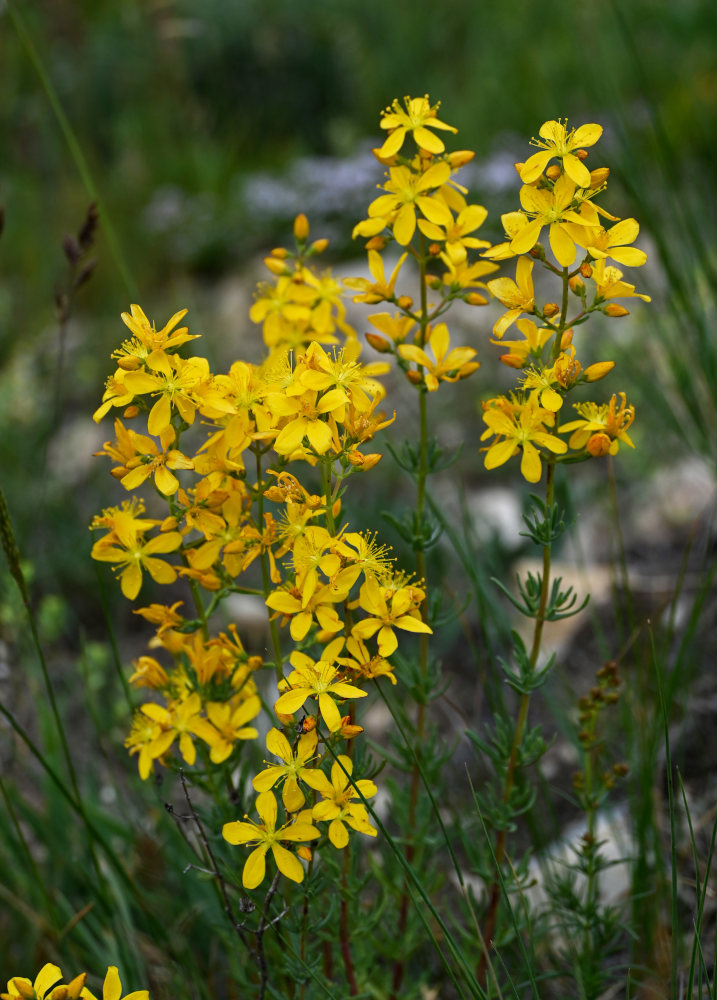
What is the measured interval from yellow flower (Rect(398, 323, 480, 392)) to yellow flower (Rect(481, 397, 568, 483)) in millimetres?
115

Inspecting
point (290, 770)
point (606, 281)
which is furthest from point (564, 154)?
point (290, 770)

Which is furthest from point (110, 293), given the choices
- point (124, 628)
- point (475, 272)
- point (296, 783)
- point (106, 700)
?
point (296, 783)

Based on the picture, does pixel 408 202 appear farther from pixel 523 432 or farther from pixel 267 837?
pixel 267 837

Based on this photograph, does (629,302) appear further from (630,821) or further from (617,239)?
(617,239)

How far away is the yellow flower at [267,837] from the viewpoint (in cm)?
107

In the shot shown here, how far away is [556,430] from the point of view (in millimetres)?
1185

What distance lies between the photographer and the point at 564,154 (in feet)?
3.73

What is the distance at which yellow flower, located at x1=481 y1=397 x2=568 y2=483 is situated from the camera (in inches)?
44.3

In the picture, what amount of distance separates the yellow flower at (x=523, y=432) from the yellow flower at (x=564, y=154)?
27 centimetres

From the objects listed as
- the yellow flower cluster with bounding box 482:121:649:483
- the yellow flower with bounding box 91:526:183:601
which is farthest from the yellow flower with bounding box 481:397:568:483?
the yellow flower with bounding box 91:526:183:601

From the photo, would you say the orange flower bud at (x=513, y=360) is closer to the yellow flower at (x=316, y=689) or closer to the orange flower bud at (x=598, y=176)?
the orange flower bud at (x=598, y=176)

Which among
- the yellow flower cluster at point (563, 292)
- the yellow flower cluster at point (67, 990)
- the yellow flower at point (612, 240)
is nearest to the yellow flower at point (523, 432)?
the yellow flower cluster at point (563, 292)

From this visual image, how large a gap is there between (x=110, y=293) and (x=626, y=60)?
3.75 m

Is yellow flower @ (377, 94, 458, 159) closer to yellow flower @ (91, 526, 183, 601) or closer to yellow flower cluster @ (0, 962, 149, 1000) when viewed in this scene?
yellow flower @ (91, 526, 183, 601)
